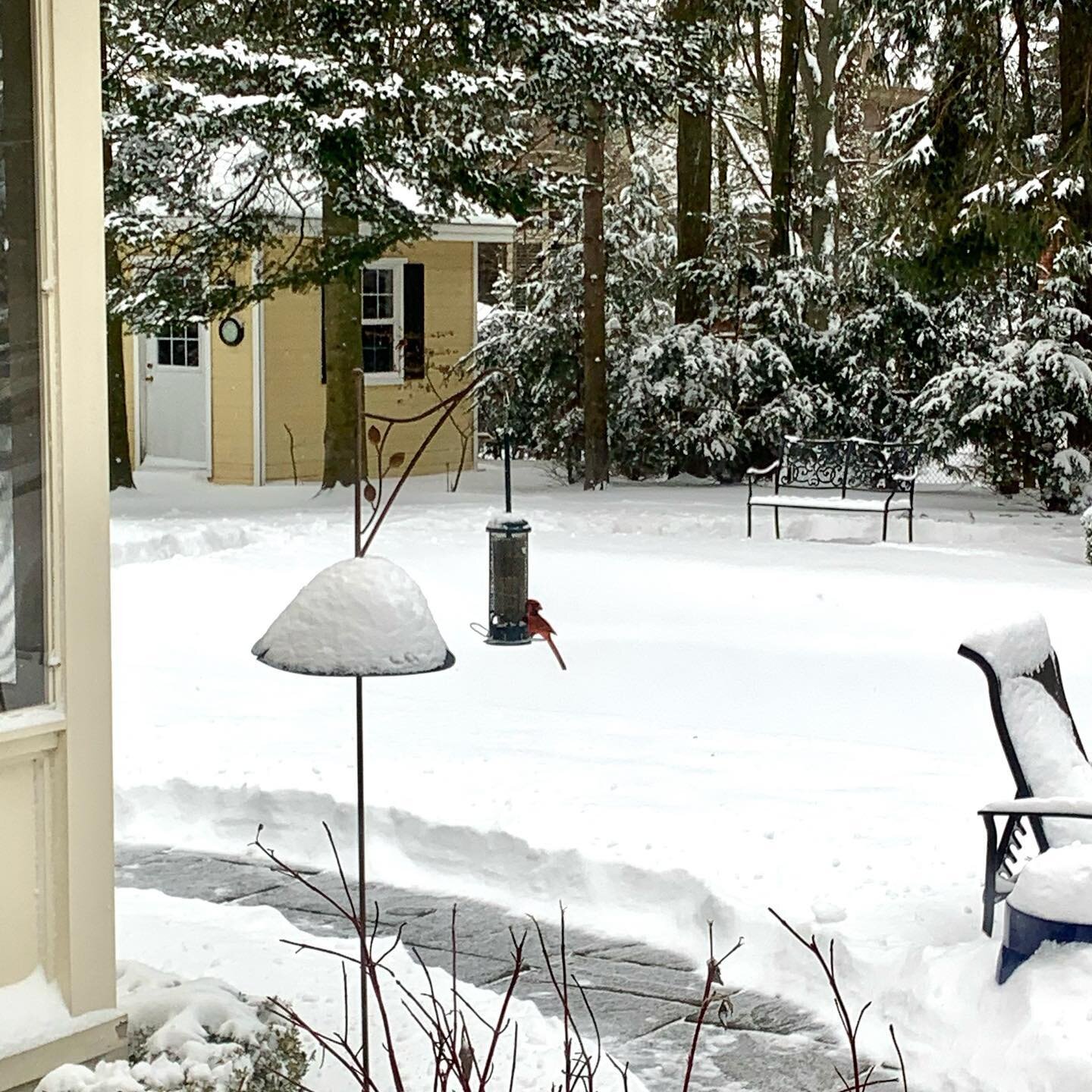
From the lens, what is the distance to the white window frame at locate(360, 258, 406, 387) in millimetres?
20750

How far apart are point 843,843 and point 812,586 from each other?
6.19 metres

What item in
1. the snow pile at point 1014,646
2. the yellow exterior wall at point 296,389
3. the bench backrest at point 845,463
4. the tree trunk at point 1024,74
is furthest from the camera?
the yellow exterior wall at point 296,389

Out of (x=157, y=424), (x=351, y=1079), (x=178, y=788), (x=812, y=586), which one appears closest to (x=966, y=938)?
(x=351, y=1079)

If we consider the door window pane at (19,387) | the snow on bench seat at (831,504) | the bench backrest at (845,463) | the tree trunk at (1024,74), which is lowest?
the snow on bench seat at (831,504)

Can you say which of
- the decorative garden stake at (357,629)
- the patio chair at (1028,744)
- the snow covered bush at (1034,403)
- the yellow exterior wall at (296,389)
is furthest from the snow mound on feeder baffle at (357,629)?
the yellow exterior wall at (296,389)

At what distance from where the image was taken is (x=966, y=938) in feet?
16.5

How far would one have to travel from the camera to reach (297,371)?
66.2 feet

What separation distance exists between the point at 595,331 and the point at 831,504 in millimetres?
4839

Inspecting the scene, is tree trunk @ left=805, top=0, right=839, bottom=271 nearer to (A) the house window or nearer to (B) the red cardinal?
(A) the house window

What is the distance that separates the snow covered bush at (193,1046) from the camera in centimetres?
357

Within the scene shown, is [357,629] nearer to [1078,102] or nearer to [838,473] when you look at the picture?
[838,473]

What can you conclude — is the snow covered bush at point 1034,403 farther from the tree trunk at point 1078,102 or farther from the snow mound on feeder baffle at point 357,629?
the snow mound on feeder baffle at point 357,629

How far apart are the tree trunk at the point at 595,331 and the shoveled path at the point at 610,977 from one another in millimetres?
13169

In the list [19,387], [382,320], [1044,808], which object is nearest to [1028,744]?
[1044,808]
